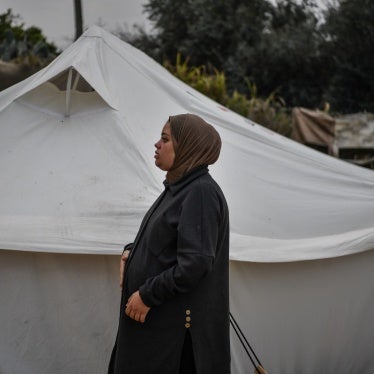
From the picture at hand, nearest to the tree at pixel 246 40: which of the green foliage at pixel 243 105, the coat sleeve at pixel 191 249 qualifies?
the green foliage at pixel 243 105

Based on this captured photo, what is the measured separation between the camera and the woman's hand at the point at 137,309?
2.07 meters

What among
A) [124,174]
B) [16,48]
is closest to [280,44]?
[16,48]

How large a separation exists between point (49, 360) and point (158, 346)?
3.70 ft

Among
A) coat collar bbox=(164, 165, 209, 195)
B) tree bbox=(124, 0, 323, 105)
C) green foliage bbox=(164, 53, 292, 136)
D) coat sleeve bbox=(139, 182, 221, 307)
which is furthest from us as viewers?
tree bbox=(124, 0, 323, 105)

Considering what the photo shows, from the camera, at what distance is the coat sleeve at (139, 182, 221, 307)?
2002 mm

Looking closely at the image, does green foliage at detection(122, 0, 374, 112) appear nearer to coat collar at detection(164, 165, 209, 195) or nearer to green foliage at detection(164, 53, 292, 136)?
green foliage at detection(164, 53, 292, 136)

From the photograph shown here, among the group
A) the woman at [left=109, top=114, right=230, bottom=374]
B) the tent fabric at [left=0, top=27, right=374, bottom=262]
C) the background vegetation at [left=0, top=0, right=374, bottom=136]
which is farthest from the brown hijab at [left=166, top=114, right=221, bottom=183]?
the background vegetation at [left=0, top=0, right=374, bottom=136]

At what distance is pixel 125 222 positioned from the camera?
302 centimetres

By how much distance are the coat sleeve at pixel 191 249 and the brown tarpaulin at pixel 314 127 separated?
733 cm

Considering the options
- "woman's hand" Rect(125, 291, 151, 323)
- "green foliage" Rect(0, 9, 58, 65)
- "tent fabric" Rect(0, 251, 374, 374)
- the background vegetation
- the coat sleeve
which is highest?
the background vegetation

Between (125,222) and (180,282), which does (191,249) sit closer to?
(180,282)

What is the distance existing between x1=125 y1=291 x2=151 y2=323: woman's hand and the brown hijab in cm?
47

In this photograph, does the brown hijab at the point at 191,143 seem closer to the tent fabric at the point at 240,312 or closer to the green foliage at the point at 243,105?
the tent fabric at the point at 240,312

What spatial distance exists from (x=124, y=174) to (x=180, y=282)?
4.53 feet
